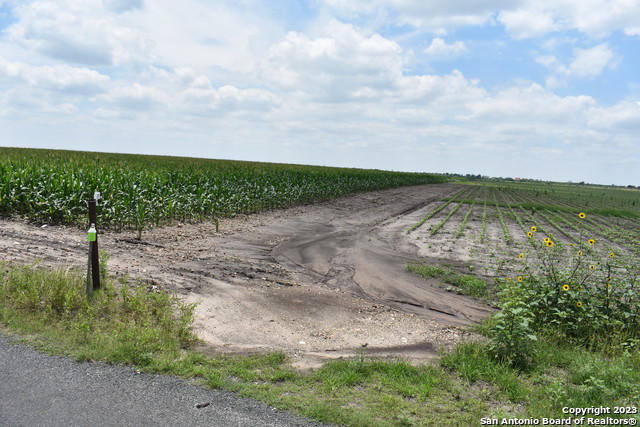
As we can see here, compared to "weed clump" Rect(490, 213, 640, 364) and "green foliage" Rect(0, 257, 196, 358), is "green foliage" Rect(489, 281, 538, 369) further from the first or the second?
"green foliage" Rect(0, 257, 196, 358)

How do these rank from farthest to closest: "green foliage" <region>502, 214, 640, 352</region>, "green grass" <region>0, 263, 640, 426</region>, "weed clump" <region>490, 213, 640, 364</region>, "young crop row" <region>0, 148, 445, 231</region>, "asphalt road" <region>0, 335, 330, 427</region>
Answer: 1. "young crop row" <region>0, 148, 445, 231</region>
2. "green foliage" <region>502, 214, 640, 352</region>
3. "weed clump" <region>490, 213, 640, 364</region>
4. "green grass" <region>0, 263, 640, 426</region>
5. "asphalt road" <region>0, 335, 330, 427</region>

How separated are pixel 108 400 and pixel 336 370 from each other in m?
2.40

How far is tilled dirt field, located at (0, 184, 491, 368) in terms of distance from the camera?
6.46 m

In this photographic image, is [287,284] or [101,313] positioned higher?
[101,313]

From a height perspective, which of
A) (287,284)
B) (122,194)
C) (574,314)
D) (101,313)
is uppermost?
(122,194)

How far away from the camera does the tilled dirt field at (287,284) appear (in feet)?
21.2

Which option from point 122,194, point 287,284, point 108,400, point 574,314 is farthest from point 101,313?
point 122,194

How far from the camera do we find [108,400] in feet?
13.7

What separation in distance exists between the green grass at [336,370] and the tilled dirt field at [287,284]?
554 mm

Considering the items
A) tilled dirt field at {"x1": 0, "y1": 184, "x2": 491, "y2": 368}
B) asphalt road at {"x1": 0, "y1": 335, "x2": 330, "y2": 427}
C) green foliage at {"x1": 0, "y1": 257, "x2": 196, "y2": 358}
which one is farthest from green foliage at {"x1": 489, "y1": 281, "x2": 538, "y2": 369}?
green foliage at {"x1": 0, "y1": 257, "x2": 196, "y2": 358}

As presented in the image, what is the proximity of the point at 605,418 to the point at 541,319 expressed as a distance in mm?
2697

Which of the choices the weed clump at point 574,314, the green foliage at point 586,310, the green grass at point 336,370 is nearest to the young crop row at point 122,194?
the green grass at point 336,370

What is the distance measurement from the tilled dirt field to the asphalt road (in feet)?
4.23

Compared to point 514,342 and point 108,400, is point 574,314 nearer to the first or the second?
point 514,342
